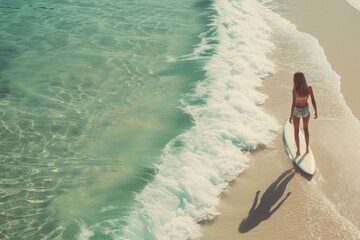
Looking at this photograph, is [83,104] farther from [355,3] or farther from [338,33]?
[355,3]

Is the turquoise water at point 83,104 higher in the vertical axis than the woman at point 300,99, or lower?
lower

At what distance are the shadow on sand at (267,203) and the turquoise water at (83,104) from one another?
1997 mm

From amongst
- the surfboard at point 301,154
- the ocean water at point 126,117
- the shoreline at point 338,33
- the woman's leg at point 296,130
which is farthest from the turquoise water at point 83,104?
the shoreline at point 338,33

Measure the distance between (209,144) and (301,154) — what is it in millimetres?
1784

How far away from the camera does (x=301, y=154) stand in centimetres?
812

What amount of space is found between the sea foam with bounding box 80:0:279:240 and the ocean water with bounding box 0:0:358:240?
0.03m

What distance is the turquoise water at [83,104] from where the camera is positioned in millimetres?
7523

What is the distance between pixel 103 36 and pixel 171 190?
26.6 ft

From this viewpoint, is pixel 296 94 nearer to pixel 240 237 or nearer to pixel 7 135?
pixel 240 237

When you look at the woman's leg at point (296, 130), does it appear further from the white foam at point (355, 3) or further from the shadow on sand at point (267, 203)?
the white foam at point (355, 3)

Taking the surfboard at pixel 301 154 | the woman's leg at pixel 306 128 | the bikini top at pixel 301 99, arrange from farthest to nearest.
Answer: the woman's leg at pixel 306 128
the surfboard at pixel 301 154
the bikini top at pixel 301 99

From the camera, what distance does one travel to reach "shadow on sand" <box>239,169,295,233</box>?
6746 millimetres

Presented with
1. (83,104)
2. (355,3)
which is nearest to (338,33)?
(355,3)

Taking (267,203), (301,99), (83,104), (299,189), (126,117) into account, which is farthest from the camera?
(83,104)
